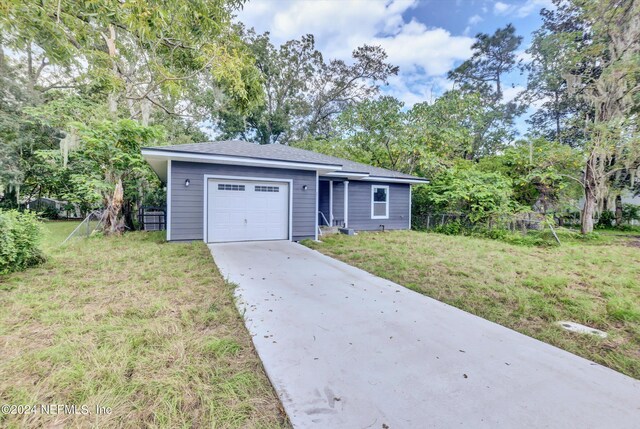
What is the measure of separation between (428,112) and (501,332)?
1471 centimetres

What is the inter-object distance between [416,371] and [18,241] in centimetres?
607

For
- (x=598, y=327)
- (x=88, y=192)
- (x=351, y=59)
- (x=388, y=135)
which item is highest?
(x=351, y=59)

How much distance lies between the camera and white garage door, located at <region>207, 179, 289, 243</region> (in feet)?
25.0

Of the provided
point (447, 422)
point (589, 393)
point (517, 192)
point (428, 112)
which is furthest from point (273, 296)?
point (428, 112)

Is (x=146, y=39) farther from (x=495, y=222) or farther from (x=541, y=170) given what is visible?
(x=541, y=170)

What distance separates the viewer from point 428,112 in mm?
15195

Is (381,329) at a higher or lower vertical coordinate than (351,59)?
lower

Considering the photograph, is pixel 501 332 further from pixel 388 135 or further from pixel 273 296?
pixel 388 135

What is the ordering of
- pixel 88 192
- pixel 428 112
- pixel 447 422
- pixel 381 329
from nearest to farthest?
1. pixel 447 422
2. pixel 381 329
3. pixel 88 192
4. pixel 428 112

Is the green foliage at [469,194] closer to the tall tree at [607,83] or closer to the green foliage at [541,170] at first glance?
the green foliage at [541,170]

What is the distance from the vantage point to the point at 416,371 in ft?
7.20

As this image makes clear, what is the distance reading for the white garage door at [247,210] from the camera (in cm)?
761

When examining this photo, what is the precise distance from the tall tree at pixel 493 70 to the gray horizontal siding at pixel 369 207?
12.5 metres

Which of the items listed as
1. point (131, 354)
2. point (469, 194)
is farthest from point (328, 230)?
point (131, 354)
